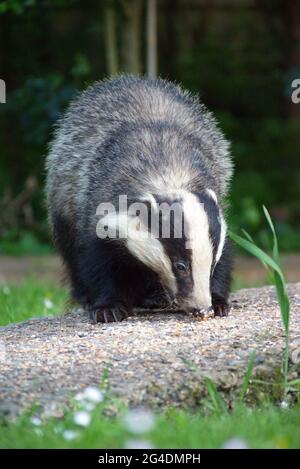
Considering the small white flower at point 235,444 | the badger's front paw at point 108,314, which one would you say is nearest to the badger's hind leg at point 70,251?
the badger's front paw at point 108,314

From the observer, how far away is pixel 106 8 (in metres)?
10.4

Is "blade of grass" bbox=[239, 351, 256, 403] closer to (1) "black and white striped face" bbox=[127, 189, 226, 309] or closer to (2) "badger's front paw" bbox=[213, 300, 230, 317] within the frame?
(1) "black and white striped face" bbox=[127, 189, 226, 309]

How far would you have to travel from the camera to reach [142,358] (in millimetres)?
4184

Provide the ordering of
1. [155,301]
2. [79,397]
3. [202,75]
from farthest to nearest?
[202,75], [155,301], [79,397]

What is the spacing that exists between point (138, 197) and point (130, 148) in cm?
45

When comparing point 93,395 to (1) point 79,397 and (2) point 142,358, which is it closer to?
(1) point 79,397

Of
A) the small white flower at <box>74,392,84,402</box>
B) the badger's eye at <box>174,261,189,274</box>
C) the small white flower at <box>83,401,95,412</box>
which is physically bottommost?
the small white flower at <box>83,401,95,412</box>

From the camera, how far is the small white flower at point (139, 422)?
322cm

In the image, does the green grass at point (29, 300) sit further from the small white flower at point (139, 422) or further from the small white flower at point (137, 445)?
the small white flower at point (137, 445)

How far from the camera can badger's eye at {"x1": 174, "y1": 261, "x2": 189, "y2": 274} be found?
4930 millimetres

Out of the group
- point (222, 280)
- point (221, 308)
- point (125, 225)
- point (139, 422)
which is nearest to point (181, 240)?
point (125, 225)

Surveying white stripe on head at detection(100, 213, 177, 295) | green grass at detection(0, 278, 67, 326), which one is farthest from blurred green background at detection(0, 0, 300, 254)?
white stripe on head at detection(100, 213, 177, 295)
